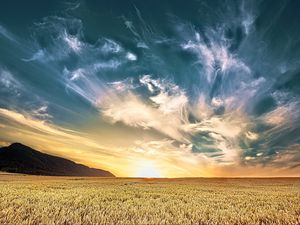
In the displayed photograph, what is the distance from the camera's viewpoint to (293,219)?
27.7 feet

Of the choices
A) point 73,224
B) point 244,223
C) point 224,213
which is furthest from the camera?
point 224,213

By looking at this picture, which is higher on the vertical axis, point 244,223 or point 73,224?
point 244,223

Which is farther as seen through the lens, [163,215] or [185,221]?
[163,215]

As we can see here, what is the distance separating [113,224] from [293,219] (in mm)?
5639

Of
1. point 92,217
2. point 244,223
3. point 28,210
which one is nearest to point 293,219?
point 244,223

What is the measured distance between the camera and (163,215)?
8484mm

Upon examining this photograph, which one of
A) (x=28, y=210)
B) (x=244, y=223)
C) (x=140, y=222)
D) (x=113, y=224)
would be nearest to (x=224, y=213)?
(x=244, y=223)

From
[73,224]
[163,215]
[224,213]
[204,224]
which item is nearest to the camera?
[73,224]

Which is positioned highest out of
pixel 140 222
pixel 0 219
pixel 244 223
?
pixel 244 223

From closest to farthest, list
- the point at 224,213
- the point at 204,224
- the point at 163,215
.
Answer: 1. the point at 204,224
2. the point at 163,215
3. the point at 224,213

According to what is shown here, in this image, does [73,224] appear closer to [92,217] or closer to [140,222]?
[92,217]

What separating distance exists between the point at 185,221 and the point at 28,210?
525cm

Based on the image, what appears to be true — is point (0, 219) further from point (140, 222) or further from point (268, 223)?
point (268, 223)

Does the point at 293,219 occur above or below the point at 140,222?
above
